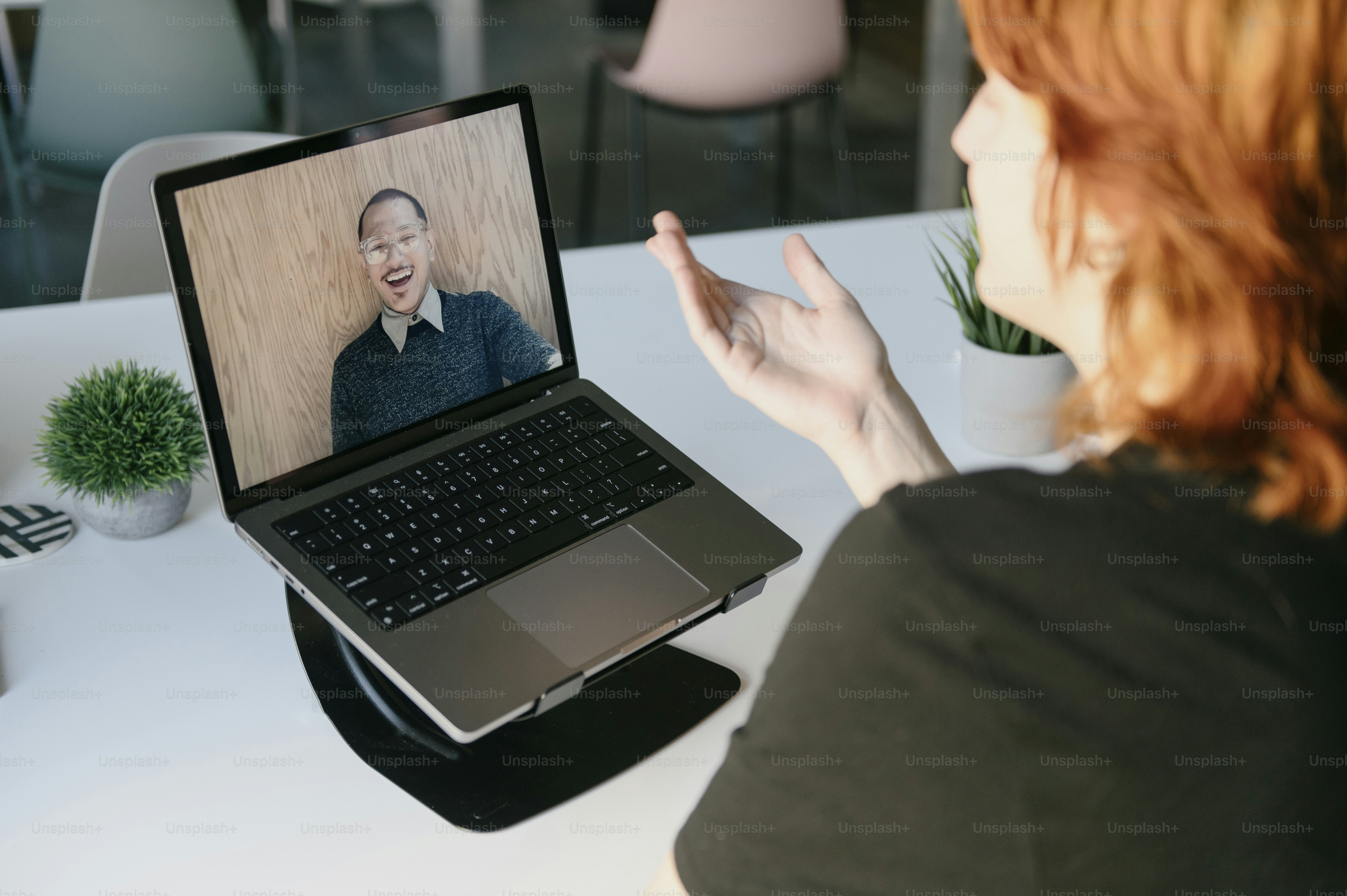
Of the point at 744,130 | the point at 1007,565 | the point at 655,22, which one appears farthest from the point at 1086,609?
the point at 744,130

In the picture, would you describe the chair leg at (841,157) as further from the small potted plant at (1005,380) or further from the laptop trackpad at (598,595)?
the laptop trackpad at (598,595)

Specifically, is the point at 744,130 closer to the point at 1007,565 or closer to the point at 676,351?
the point at 676,351

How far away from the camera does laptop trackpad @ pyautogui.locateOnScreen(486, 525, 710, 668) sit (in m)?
0.79

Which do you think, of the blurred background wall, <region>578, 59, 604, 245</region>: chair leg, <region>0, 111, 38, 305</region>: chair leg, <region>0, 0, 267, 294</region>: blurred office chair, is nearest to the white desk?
the blurred background wall

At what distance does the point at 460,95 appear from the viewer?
122 inches

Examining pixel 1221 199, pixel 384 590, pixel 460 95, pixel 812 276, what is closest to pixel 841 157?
pixel 460 95

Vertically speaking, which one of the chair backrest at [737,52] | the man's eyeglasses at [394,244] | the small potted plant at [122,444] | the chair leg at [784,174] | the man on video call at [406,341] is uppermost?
the chair backrest at [737,52]

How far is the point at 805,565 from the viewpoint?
3.16 ft

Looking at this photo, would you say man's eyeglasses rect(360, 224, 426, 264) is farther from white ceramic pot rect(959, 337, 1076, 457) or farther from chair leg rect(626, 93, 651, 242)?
chair leg rect(626, 93, 651, 242)

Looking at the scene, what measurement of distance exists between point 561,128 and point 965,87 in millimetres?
1311

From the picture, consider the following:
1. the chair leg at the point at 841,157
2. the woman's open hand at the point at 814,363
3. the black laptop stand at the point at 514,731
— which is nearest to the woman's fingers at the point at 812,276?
the woman's open hand at the point at 814,363

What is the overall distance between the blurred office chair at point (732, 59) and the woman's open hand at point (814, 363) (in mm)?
1666

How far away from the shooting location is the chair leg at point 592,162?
9.20ft

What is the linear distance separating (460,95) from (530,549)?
2.52m
